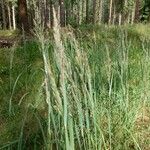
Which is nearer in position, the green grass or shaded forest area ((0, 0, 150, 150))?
shaded forest area ((0, 0, 150, 150))

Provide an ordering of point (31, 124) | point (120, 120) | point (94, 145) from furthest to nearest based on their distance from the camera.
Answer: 1. point (31, 124)
2. point (120, 120)
3. point (94, 145)

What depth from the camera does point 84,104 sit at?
2703mm

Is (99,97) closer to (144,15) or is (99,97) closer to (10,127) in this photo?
(10,127)

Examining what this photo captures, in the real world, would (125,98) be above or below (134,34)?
above

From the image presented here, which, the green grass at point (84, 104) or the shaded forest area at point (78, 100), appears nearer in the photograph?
the shaded forest area at point (78, 100)

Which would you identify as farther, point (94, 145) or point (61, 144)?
point (94, 145)

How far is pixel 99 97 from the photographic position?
12.7ft

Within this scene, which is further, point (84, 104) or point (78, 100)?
point (84, 104)

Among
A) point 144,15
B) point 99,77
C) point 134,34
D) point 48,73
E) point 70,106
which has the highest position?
point 48,73

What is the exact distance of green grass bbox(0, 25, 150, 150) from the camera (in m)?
2.33

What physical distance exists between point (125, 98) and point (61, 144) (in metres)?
1.36

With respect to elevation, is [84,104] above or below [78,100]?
below

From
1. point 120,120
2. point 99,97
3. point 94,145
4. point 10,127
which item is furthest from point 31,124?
point 94,145

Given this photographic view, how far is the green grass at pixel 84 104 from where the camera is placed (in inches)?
91.7
